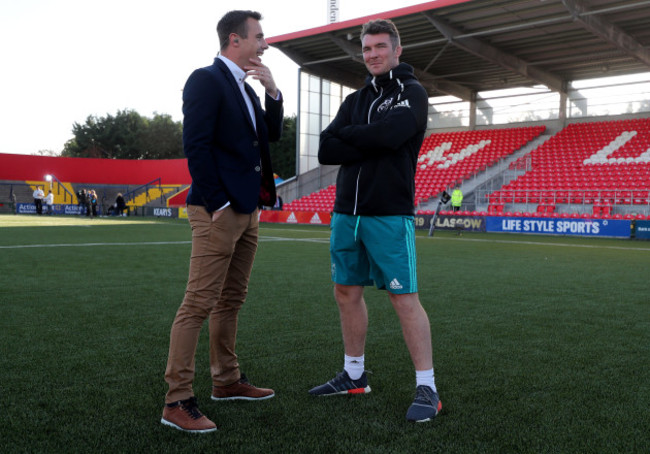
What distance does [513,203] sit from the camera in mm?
22719

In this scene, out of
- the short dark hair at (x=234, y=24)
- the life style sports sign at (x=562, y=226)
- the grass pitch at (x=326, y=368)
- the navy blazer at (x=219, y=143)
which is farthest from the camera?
the life style sports sign at (x=562, y=226)

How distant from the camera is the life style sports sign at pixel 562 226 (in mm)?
18016

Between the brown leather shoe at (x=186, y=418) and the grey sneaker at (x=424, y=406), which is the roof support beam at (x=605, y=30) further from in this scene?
the brown leather shoe at (x=186, y=418)

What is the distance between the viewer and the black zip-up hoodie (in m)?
2.90

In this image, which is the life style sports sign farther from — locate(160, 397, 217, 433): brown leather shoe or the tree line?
the tree line

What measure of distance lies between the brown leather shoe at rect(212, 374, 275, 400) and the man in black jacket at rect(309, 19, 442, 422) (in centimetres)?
26

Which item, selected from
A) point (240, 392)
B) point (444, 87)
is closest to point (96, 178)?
point (444, 87)

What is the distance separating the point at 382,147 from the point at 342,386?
1255 mm

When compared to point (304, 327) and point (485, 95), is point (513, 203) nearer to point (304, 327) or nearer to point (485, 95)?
point (485, 95)

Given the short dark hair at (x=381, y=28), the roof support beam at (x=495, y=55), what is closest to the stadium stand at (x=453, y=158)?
the roof support beam at (x=495, y=55)

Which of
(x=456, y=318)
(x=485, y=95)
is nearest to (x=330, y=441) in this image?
(x=456, y=318)

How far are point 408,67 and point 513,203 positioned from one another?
67.9ft

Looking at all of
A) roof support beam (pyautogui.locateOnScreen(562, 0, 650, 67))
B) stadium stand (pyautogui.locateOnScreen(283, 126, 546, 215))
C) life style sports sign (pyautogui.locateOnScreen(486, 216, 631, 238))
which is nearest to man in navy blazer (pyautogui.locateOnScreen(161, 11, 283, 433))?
life style sports sign (pyautogui.locateOnScreen(486, 216, 631, 238))

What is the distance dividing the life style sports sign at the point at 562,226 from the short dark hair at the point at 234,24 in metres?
17.5
